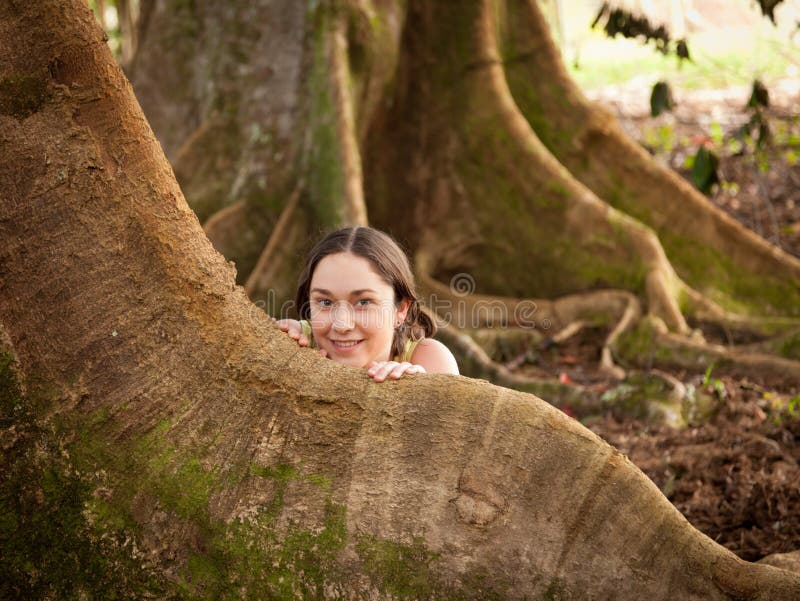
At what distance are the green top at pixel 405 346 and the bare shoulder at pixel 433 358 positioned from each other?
3cm

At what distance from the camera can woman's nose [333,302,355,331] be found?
10.2ft

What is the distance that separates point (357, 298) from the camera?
3.19 m

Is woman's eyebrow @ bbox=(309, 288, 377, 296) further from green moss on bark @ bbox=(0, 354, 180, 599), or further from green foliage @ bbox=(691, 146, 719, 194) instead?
green foliage @ bbox=(691, 146, 719, 194)

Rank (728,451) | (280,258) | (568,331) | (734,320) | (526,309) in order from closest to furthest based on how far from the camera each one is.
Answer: (728,451) < (280,258) < (734,320) < (568,331) < (526,309)

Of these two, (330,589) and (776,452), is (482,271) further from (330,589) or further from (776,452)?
(330,589)

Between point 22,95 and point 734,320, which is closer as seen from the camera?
point 22,95

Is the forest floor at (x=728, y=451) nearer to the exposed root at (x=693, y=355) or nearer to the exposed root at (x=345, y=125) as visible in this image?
the exposed root at (x=693, y=355)

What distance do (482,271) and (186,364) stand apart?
4.63m

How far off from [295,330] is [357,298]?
28 centimetres

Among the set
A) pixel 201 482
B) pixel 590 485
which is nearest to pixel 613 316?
pixel 590 485

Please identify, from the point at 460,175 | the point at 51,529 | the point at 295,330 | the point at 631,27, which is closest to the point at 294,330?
the point at 295,330

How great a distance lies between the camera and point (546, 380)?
17.8ft

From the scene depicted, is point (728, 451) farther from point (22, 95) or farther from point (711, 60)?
point (711, 60)

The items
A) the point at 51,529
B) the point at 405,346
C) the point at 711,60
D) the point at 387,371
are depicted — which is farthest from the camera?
the point at 711,60
